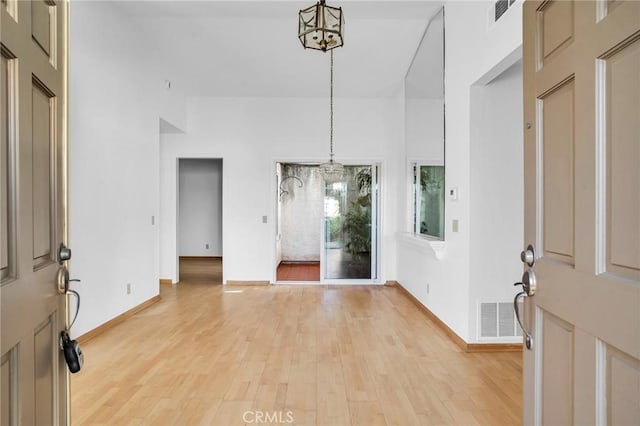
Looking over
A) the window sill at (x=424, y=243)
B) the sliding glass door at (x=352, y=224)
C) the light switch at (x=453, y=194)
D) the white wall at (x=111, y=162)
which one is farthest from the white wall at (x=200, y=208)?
the light switch at (x=453, y=194)

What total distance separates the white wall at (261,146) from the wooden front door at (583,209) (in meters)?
4.56

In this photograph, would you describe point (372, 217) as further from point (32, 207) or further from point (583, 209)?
point (32, 207)

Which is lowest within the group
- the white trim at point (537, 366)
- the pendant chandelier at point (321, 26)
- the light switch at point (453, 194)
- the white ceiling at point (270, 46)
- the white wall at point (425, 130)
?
the white trim at point (537, 366)

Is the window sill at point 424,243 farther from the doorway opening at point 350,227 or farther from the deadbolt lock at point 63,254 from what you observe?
the deadbolt lock at point 63,254

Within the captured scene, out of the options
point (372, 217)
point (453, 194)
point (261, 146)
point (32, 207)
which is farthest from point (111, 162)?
point (372, 217)

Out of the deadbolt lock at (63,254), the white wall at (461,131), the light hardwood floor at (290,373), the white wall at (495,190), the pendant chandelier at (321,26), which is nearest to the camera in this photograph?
the deadbolt lock at (63,254)

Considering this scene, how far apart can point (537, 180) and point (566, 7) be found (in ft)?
1.72

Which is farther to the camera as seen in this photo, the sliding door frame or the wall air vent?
the sliding door frame

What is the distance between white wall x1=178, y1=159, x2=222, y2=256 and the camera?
8.62 metres

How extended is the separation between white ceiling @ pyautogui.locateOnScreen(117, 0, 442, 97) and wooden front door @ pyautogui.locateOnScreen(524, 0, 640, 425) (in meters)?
2.69

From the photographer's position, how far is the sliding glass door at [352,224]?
5797 millimetres

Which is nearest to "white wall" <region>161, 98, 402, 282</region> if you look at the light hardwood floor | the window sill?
the window sill

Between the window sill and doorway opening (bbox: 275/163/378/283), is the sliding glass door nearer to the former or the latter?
doorway opening (bbox: 275/163/378/283)

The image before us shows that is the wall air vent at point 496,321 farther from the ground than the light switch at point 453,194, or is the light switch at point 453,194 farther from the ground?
the light switch at point 453,194
